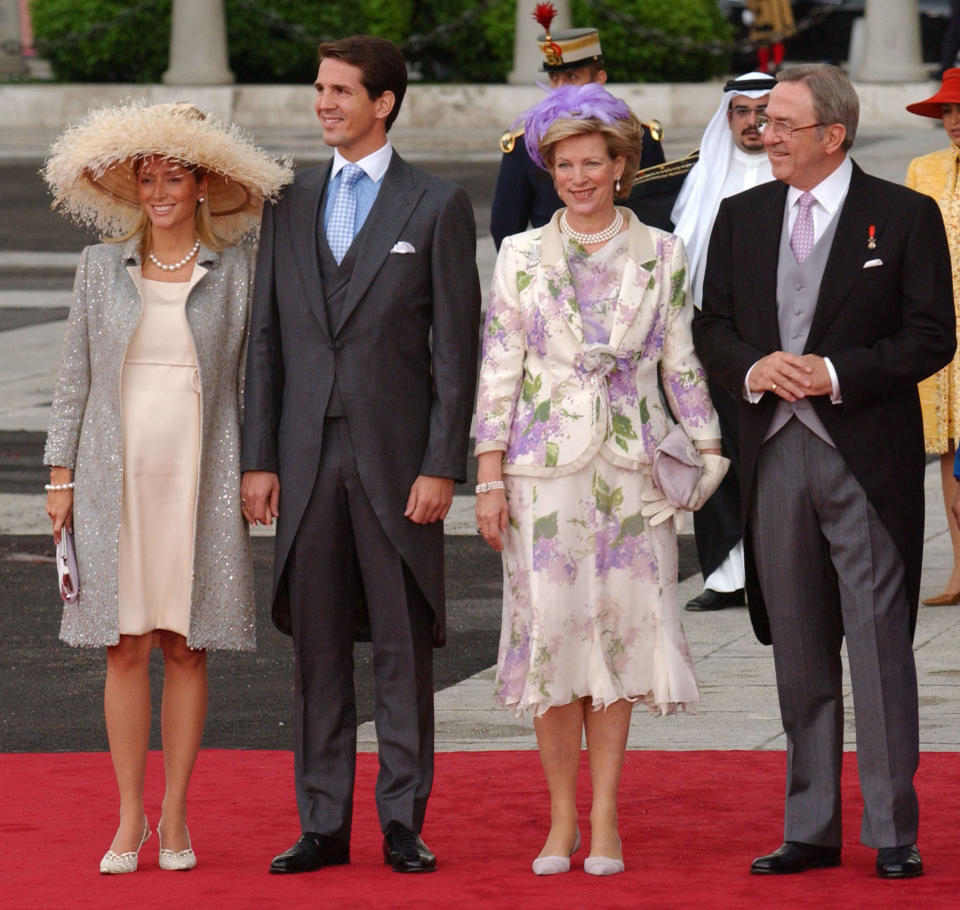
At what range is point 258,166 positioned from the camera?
5.48 m

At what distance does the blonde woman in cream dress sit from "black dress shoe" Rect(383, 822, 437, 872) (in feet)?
1.65

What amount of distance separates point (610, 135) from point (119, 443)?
1395 millimetres

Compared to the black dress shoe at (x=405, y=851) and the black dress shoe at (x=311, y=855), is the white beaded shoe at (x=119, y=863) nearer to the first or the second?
the black dress shoe at (x=311, y=855)

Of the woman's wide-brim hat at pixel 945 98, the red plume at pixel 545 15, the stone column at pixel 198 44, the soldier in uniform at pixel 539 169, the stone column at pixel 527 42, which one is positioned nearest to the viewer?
the woman's wide-brim hat at pixel 945 98

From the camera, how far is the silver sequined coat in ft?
17.8

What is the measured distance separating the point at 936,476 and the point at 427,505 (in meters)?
6.32

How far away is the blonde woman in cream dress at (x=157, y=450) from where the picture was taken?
213 inches

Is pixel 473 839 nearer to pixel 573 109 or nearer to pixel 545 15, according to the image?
pixel 573 109

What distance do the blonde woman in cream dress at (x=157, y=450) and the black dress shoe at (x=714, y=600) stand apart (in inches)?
136

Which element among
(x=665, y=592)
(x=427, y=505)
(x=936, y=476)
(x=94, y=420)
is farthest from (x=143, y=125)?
(x=936, y=476)

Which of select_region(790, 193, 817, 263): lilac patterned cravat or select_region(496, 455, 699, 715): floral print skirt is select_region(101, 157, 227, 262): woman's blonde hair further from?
select_region(790, 193, 817, 263): lilac patterned cravat

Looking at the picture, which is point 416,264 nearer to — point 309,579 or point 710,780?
point 309,579

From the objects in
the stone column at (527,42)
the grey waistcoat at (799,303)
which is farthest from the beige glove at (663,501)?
the stone column at (527,42)

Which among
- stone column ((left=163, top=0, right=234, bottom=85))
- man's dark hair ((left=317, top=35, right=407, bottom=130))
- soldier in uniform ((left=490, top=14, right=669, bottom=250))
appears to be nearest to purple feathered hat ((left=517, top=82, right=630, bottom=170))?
man's dark hair ((left=317, top=35, right=407, bottom=130))
